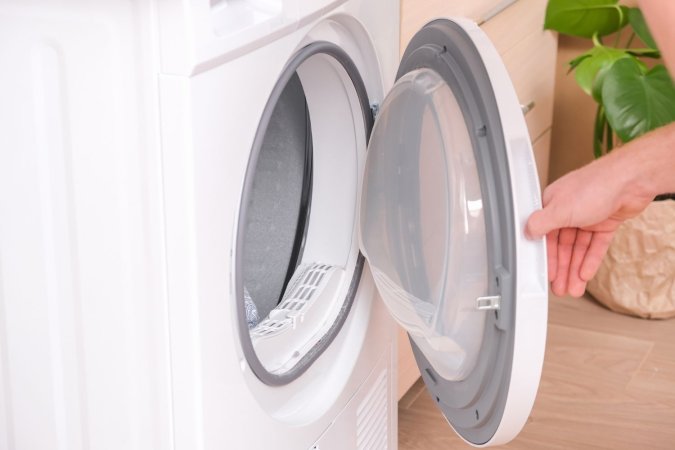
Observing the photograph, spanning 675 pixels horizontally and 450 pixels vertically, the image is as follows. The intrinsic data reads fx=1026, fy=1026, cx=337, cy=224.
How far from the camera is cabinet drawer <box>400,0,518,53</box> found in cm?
146

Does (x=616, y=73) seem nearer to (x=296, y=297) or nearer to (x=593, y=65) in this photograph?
(x=593, y=65)

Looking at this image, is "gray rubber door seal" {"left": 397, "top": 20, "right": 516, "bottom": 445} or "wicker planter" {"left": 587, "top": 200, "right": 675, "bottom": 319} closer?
"gray rubber door seal" {"left": 397, "top": 20, "right": 516, "bottom": 445}

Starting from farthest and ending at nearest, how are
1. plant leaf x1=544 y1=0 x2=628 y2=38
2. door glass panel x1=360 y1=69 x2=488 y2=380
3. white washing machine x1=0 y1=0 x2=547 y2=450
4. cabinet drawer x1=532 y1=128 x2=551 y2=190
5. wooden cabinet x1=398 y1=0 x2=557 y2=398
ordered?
cabinet drawer x1=532 y1=128 x2=551 y2=190 < plant leaf x1=544 y1=0 x2=628 y2=38 < wooden cabinet x1=398 y1=0 x2=557 y2=398 < door glass panel x1=360 y1=69 x2=488 y2=380 < white washing machine x1=0 y1=0 x2=547 y2=450

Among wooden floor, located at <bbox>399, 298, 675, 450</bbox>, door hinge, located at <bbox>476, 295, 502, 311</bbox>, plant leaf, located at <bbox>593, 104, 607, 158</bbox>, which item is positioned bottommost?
wooden floor, located at <bbox>399, 298, 675, 450</bbox>

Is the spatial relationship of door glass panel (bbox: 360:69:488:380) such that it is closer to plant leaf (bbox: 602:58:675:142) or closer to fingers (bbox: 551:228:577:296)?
fingers (bbox: 551:228:577:296)

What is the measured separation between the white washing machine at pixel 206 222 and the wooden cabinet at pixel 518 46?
34cm

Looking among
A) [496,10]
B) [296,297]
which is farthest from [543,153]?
[296,297]

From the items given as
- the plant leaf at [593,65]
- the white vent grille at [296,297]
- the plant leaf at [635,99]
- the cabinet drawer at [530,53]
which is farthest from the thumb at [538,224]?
the plant leaf at [593,65]

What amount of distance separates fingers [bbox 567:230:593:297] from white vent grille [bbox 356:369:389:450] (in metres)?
0.33

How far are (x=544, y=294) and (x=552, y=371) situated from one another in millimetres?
1066

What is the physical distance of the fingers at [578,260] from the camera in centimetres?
124

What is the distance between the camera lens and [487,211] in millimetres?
1017

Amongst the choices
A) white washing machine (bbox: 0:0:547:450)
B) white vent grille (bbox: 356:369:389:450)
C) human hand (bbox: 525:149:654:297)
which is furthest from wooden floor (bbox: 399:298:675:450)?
human hand (bbox: 525:149:654:297)

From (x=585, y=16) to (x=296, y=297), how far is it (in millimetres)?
1253
